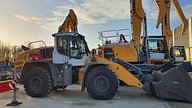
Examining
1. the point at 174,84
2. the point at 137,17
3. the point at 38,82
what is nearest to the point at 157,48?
the point at 137,17

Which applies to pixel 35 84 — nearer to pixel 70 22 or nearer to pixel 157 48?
pixel 70 22

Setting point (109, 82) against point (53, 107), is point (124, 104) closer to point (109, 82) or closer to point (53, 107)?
point (109, 82)

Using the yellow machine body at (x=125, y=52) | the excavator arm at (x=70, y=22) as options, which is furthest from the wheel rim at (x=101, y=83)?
the excavator arm at (x=70, y=22)

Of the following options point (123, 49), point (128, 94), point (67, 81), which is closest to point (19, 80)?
point (67, 81)

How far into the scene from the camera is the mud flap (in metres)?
9.68

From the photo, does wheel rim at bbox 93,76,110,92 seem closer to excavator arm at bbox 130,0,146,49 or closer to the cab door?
excavator arm at bbox 130,0,146,49

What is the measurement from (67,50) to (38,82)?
1.83 m

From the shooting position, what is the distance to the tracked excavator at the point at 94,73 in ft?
32.6

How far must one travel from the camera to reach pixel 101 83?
1074cm

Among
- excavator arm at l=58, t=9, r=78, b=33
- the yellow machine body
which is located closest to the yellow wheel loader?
the yellow machine body

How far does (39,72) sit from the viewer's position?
1154cm

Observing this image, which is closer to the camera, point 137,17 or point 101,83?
point 101,83

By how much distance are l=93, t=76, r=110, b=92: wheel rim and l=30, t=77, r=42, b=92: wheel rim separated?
8.07 feet

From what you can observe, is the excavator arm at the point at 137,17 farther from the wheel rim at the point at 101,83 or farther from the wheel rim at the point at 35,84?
the wheel rim at the point at 35,84
